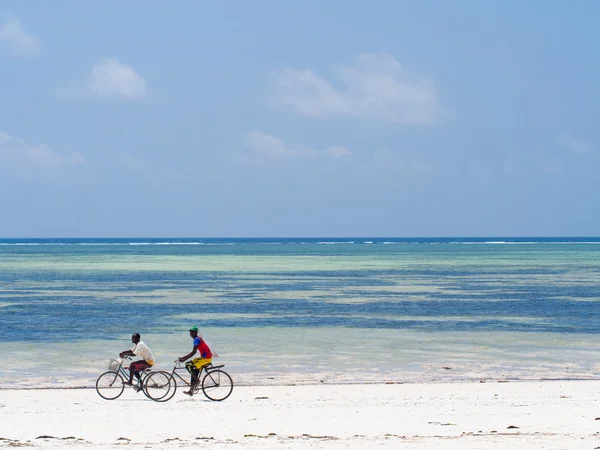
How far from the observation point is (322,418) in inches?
723

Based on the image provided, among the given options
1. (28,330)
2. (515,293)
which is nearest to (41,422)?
(28,330)

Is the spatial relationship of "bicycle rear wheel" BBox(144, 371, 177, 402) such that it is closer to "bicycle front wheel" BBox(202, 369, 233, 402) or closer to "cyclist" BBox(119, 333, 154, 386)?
"cyclist" BBox(119, 333, 154, 386)

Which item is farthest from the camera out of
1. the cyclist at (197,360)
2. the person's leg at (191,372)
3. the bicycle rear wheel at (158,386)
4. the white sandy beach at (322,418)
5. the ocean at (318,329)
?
the ocean at (318,329)

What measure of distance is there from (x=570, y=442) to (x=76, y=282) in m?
62.6

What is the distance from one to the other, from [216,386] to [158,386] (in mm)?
1411

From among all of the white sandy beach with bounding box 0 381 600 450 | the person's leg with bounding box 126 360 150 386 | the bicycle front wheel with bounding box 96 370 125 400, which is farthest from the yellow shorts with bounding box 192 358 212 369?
the bicycle front wheel with bounding box 96 370 125 400

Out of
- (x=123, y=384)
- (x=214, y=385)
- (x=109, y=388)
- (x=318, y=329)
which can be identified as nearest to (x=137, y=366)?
(x=123, y=384)

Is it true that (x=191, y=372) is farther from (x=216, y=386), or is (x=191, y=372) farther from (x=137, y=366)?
(x=137, y=366)

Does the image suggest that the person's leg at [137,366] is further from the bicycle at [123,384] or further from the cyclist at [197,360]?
the cyclist at [197,360]

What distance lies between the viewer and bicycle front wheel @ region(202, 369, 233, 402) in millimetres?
20750

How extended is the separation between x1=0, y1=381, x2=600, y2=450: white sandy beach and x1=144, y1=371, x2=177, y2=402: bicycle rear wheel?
1.07 feet

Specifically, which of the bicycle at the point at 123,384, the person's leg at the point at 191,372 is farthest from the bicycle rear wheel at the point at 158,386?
the person's leg at the point at 191,372

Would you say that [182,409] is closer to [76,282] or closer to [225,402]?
[225,402]

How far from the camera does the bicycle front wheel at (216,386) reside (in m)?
20.8
